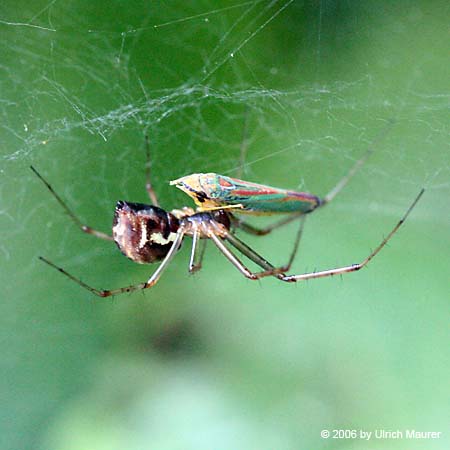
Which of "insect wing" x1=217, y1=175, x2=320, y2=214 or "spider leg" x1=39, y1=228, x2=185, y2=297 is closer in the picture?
"insect wing" x1=217, y1=175, x2=320, y2=214

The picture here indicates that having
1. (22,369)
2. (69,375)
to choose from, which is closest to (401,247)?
(69,375)

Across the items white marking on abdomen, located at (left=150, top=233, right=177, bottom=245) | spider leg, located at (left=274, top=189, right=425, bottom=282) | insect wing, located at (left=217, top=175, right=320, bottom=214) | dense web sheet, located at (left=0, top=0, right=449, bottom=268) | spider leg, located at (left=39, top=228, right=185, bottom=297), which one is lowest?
spider leg, located at (left=274, top=189, right=425, bottom=282)

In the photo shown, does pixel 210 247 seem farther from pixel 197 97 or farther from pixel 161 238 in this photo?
pixel 197 97

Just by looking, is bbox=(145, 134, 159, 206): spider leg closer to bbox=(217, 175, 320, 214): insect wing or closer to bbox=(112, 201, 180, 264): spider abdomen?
bbox=(112, 201, 180, 264): spider abdomen

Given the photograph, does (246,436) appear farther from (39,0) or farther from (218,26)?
(39,0)

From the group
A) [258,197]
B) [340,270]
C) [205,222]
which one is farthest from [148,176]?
[340,270]

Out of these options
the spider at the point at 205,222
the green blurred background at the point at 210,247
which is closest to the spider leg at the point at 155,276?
the spider at the point at 205,222

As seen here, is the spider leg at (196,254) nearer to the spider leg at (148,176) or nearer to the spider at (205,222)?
the spider at (205,222)

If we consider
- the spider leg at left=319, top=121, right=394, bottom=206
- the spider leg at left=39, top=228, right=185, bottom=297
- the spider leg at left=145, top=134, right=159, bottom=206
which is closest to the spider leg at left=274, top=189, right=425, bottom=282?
the spider leg at left=319, top=121, right=394, bottom=206
